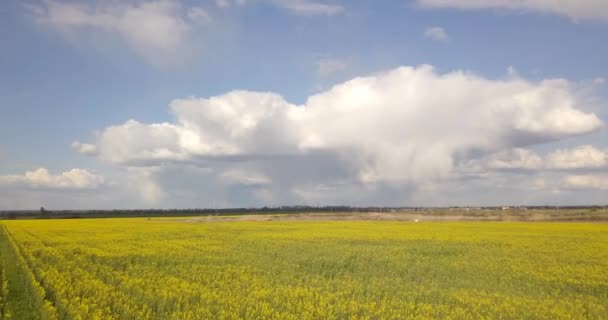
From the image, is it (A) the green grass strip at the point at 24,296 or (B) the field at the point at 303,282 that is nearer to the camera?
(B) the field at the point at 303,282

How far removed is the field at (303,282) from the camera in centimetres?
1220

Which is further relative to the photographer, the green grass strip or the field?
the green grass strip

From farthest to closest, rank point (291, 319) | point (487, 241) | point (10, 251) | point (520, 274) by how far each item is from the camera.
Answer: point (487, 241) → point (10, 251) → point (520, 274) → point (291, 319)

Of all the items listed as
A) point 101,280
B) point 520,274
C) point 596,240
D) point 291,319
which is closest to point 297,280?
point 291,319

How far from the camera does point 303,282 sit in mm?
16219

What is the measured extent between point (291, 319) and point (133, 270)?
9902mm

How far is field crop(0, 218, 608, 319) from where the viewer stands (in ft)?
40.0

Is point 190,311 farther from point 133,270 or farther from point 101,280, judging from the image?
point 133,270

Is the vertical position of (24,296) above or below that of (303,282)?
below

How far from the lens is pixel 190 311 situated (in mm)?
11680

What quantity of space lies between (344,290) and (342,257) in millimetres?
7846

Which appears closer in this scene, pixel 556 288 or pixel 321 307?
pixel 321 307

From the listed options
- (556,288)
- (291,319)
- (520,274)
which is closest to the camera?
(291,319)

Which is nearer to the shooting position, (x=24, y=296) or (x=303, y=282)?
(x=24, y=296)
